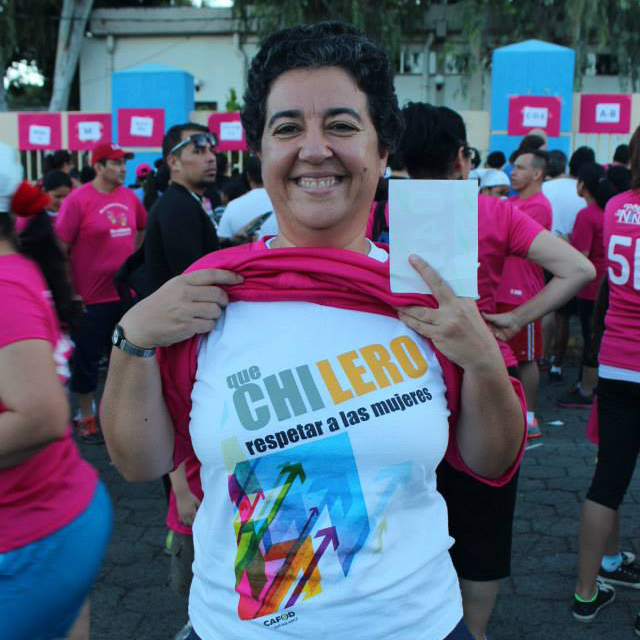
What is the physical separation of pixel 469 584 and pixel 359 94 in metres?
1.94

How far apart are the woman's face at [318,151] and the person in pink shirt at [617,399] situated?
2192mm

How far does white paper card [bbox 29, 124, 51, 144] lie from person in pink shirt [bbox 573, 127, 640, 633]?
1475 cm

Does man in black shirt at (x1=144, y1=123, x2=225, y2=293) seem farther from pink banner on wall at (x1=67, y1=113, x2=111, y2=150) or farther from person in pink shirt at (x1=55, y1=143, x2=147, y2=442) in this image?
pink banner on wall at (x1=67, y1=113, x2=111, y2=150)

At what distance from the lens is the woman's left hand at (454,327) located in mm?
1478

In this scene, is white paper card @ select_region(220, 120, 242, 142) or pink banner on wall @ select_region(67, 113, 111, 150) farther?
pink banner on wall @ select_region(67, 113, 111, 150)

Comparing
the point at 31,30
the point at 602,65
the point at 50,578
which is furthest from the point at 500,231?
the point at 602,65

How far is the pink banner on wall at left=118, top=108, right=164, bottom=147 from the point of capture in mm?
14984

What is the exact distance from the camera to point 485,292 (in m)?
3.22

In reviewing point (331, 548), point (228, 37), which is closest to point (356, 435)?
point (331, 548)

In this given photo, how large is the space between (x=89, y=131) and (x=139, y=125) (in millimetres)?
1285

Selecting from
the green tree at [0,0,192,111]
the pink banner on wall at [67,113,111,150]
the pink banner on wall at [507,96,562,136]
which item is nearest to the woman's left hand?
the pink banner on wall at [507,96,562,136]

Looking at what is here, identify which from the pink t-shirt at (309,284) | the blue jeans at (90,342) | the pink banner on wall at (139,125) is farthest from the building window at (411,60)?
the pink t-shirt at (309,284)

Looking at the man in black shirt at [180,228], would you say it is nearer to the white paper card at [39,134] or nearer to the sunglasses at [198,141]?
the sunglasses at [198,141]

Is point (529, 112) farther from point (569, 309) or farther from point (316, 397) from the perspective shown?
point (316, 397)
